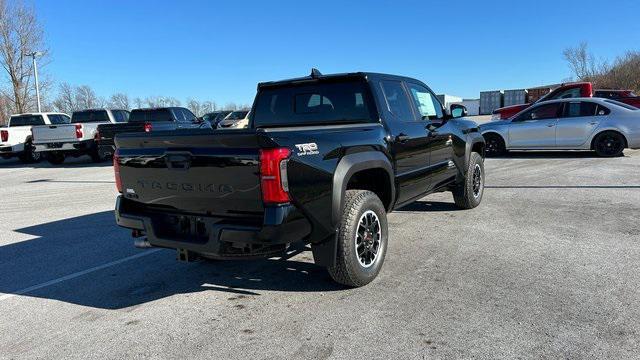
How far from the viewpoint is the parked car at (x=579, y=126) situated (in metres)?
12.3

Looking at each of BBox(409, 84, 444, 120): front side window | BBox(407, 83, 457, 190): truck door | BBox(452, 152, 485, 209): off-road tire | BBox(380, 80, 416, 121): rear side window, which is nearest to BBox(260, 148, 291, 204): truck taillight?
BBox(380, 80, 416, 121): rear side window

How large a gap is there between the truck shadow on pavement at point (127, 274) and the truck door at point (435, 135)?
189 cm

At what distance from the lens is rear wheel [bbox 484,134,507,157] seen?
1406 cm

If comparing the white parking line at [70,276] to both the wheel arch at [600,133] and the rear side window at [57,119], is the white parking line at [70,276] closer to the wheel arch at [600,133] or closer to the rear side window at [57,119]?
the wheel arch at [600,133]

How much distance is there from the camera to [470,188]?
6.91m

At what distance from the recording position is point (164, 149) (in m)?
3.80

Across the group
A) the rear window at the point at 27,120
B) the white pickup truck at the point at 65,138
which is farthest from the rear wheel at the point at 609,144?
the rear window at the point at 27,120

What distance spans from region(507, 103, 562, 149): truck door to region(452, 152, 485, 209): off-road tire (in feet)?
22.6

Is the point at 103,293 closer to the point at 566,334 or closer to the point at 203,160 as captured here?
the point at 203,160

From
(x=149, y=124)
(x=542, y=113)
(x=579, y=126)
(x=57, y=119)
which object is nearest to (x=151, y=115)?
(x=149, y=124)

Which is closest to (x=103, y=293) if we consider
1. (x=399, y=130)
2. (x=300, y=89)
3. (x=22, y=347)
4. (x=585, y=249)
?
(x=22, y=347)

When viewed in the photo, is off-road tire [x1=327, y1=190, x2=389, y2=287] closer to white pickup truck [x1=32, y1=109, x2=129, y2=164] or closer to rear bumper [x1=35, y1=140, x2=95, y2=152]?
white pickup truck [x1=32, y1=109, x2=129, y2=164]

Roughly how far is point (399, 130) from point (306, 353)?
8.60 ft

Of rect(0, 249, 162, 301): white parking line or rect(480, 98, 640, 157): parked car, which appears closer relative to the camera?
rect(0, 249, 162, 301): white parking line
